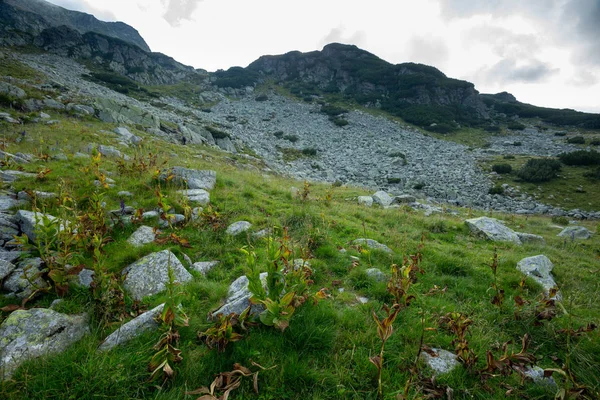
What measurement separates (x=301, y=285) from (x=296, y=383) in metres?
1.06

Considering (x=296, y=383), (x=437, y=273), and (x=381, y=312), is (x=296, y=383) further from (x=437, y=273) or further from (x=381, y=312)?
(x=437, y=273)

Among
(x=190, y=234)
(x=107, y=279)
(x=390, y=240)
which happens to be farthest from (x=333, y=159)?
(x=107, y=279)

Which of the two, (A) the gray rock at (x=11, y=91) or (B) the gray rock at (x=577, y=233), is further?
(A) the gray rock at (x=11, y=91)

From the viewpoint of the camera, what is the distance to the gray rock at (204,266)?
4.34 metres

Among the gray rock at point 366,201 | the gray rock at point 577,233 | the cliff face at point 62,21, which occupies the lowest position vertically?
the gray rock at point 577,233

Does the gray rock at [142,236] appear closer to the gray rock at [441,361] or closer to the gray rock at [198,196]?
the gray rock at [198,196]

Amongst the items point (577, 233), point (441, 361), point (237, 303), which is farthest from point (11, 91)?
point (577, 233)

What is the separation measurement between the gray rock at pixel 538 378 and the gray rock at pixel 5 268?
6105 millimetres

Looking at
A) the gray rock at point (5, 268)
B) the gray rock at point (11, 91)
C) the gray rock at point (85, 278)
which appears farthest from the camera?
the gray rock at point (11, 91)

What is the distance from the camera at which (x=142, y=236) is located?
4777mm

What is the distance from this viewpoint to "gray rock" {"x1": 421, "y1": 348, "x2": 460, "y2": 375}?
2.75 meters

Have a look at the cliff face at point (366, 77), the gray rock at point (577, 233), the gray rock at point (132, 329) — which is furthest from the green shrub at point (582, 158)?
the gray rock at point (132, 329)

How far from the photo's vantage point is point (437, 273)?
5.30 meters

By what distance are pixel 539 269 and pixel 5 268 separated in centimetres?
928
